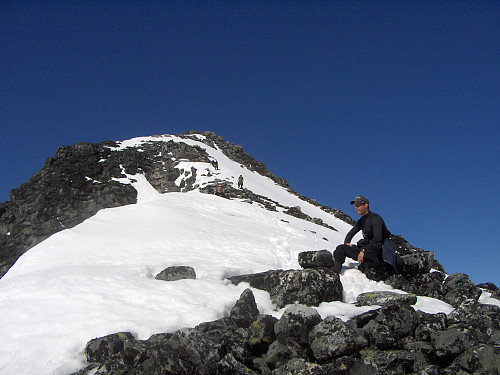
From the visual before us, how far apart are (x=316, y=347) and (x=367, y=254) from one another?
468 centimetres

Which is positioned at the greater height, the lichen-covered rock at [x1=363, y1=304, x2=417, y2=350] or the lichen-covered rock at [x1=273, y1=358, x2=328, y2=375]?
the lichen-covered rock at [x1=363, y1=304, x2=417, y2=350]

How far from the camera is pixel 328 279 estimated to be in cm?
796

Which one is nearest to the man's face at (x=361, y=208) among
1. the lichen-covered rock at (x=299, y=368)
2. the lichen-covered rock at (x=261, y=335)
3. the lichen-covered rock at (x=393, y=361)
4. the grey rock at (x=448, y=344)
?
the grey rock at (x=448, y=344)

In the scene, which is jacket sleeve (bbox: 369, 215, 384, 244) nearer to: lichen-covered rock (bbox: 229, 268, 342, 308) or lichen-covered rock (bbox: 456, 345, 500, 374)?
lichen-covered rock (bbox: 229, 268, 342, 308)

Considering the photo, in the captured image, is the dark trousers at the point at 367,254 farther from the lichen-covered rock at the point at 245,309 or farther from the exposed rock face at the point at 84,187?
the exposed rock face at the point at 84,187

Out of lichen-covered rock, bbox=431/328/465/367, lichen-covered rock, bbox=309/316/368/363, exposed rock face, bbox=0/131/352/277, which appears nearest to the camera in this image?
lichen-covered rock, bbox=431/328/465/367

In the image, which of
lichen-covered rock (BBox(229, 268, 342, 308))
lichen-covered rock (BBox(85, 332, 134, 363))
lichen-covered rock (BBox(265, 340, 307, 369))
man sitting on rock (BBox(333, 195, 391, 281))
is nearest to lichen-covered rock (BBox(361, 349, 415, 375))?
lichen-covered rock (BBox(265, 340, 307, 369))

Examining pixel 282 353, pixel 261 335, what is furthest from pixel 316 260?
pixel 282 353

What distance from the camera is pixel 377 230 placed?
9.60 metres

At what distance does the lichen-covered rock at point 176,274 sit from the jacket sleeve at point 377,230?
4796 mm

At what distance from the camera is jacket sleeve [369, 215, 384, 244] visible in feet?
31.2

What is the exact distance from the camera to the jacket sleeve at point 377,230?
9.52 meters

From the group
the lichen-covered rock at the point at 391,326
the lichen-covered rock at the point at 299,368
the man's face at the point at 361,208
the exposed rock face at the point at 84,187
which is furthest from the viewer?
the exposed rock face at the point at 84,187

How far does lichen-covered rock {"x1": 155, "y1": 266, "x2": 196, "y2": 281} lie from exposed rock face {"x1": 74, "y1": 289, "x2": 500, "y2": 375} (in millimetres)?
2698
